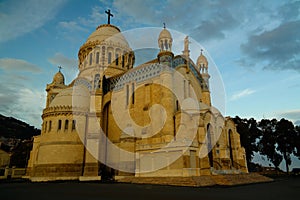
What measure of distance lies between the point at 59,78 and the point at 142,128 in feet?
68.4

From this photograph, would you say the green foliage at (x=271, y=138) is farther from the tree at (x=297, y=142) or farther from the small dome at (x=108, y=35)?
the small dome at (x=108, y=35)

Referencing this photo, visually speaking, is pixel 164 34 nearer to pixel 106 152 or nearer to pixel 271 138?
pixel 106 152

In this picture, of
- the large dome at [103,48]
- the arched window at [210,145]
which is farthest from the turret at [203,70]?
the large dome at [103,48]

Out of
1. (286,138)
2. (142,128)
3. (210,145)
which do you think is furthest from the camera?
(286,138)

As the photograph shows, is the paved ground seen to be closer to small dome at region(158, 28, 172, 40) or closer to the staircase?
the staircase

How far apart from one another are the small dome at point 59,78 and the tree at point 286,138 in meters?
36.1

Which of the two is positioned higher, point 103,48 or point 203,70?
point 103,48

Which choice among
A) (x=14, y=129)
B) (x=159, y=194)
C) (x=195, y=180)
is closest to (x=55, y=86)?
(x=195, y=180)

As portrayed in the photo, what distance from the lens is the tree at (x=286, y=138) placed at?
3509 centimetres

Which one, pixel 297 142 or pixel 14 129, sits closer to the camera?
pixel 297 142

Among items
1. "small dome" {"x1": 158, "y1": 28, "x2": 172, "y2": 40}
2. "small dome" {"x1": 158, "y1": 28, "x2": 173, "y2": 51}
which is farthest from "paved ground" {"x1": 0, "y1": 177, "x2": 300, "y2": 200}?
"small dome" {"x1": 158, "y1": 28, "x2": 172, "y2": 40}

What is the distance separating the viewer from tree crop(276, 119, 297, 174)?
115 feet

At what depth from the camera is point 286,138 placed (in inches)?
1400

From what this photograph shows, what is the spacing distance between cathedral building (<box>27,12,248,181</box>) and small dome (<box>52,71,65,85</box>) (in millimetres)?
8064
